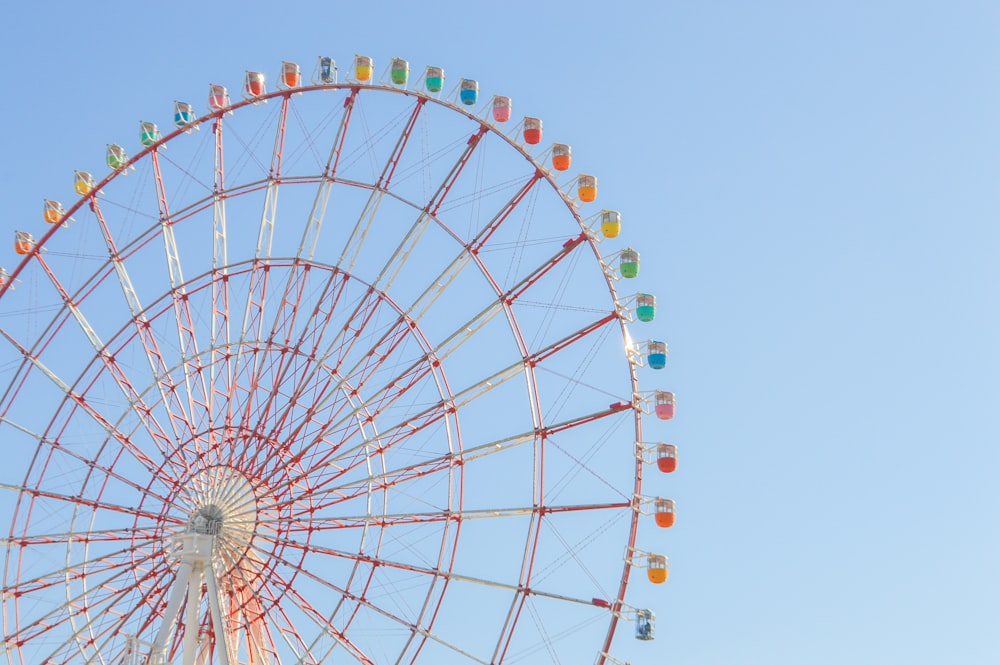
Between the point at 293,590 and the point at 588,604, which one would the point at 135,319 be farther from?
the point at 588,604

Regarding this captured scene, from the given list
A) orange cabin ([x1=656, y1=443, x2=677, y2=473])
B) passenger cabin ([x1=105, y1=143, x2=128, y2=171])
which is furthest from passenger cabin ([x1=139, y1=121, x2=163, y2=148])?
orange cabin ([x1=656, y1=443, x2=677, y2=473])

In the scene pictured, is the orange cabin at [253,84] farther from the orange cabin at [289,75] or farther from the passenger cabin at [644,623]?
the passenger cabin at [644,623]

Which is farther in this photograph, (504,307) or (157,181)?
(157,181)

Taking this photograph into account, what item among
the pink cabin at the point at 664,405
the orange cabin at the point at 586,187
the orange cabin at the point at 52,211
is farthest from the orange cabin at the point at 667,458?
the orange cabin at the point at 52,211

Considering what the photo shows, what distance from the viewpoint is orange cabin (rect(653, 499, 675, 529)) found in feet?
126

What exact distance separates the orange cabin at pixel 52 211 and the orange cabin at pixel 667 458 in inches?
667

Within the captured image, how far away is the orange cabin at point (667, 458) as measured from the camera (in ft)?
127

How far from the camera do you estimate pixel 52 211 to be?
42812 millimetres

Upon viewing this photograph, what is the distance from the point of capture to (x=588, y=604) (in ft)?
123

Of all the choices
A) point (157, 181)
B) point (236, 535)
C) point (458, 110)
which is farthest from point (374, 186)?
point (236, 535)

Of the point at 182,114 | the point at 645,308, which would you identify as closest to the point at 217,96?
the point at 182,114

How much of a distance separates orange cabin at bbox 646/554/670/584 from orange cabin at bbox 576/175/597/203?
8835 millimetres

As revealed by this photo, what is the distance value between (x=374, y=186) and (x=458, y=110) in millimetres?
2852

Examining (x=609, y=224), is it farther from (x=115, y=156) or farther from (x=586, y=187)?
(x=115, y=156)
